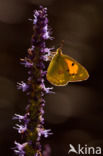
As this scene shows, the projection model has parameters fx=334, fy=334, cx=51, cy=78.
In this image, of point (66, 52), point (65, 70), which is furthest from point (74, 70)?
point (66, 52)

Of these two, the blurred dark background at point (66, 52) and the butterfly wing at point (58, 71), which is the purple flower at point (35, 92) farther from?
the blurred dark background at point (66, 52)

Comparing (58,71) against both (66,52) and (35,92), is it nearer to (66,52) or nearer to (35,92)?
(35,92)

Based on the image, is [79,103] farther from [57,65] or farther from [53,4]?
[57,65]

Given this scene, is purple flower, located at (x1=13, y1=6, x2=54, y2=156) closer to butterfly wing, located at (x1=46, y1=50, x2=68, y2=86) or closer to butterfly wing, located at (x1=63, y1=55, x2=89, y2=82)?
butterfly wing, located at (x1=46, y1=50, x2=68, y2=86)

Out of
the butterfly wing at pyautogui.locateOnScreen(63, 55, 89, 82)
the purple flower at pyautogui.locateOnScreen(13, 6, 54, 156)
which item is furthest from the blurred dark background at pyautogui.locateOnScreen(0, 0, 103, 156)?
the purple flower at pyautogui.locateOnScreen(13, 6, 54, 156)

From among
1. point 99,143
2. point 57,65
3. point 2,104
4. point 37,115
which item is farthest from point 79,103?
point 37,115

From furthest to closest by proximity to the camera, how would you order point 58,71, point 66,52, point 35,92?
1. point 66,52
2. point 58,71
3. point 35,92

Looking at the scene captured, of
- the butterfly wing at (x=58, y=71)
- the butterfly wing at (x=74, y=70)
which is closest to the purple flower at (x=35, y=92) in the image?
the butterfly wing at (x=58, y=71)
